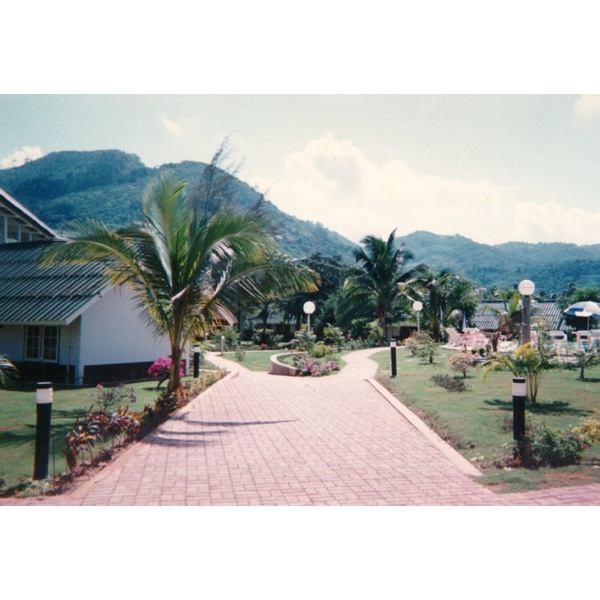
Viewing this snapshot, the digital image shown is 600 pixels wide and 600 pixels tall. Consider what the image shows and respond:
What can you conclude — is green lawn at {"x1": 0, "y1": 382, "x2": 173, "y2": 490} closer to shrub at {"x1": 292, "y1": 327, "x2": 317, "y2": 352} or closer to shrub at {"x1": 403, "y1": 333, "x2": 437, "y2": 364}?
shrub at {"x1": 292, "y1": 327, "x2": 317, "y2": 352}

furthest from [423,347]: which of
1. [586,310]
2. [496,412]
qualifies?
[496,412]

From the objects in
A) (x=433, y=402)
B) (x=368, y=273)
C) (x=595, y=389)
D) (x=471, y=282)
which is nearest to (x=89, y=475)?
(x=433, y=402)

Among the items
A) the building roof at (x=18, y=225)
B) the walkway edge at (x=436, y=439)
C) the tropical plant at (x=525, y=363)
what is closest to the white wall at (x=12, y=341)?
the building roof at (x=18, y=225)

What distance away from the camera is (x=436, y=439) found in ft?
22.1

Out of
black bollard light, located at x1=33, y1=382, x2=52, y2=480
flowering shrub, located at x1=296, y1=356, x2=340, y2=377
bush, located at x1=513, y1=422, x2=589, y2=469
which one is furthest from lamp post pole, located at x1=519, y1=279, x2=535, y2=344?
black bollard light, located at x1=33, y1=382, x2=52, y2=480

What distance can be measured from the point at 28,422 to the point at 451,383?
767 cm

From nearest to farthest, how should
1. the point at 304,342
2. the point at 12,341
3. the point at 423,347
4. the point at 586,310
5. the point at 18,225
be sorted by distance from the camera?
1. the point at 12,341
2. the point at 423,347
3. the point at 586,310
4. the point at 18,225
5. the point at 304,342

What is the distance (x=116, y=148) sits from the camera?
786 centimetres

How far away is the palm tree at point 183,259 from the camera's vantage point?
27.2ft

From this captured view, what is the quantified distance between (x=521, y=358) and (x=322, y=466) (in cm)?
399

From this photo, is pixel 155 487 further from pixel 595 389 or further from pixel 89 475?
pixel 595 389

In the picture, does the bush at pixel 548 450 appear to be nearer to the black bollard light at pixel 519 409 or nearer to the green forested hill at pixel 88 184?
the black bollard light at pixel 519 409

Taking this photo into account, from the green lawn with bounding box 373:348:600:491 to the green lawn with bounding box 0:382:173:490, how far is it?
470 cm

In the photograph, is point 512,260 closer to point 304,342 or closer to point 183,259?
point 304,342
